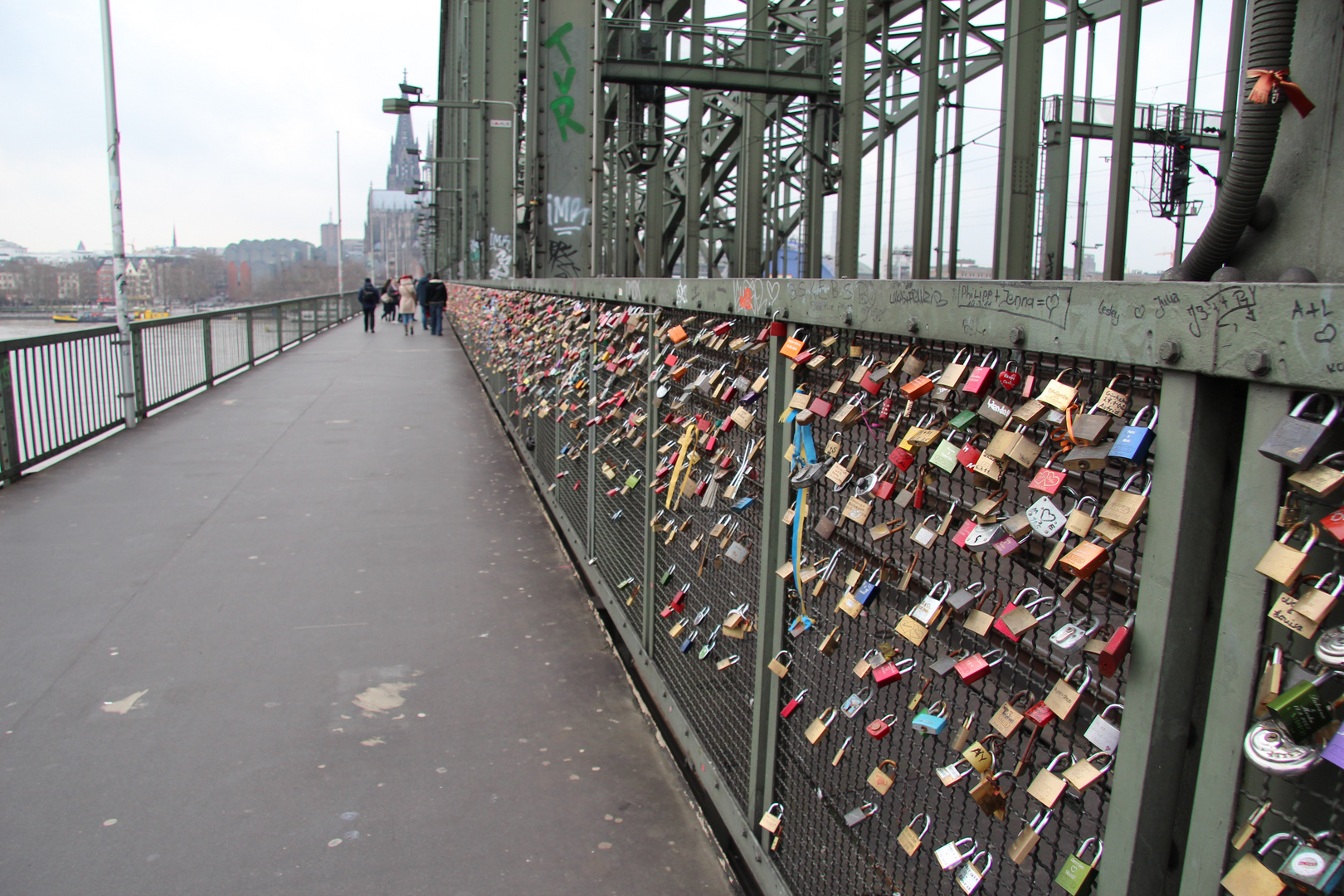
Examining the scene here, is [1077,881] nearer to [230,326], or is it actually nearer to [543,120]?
[543,120]

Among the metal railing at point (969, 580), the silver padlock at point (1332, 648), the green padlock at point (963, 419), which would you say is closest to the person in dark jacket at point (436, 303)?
the metal railing at point (969, 580)

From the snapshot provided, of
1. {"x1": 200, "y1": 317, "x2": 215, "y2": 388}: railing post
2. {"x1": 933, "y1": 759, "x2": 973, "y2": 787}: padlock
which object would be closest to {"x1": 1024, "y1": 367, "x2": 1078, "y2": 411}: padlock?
{"x1": 933, "y1": 759, "x2": 973, "y2": 787}: padlock

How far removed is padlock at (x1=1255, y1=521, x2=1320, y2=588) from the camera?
3.29 feet

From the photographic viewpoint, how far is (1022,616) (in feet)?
4.63

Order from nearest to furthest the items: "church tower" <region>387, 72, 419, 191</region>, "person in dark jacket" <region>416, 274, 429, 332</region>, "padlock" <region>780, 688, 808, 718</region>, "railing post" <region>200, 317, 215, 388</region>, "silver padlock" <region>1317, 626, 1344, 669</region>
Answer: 1. "silver padlock" <region>1317, 626, 1344, 669</region>
2. "padlock" <region>780, 688, 808, 718</region>
3. "railing post" <region>200, 317, 215, 388</region>
4. "person in dark jacket" <region>416, 274, 429, 332</region>
5. "church tower" <region>387, 72, 419, 191</region>

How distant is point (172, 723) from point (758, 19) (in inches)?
465

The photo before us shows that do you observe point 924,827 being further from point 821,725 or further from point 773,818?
point 773,818

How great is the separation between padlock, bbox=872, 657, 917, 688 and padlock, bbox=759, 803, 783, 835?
836 mm

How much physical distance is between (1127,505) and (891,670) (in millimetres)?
730

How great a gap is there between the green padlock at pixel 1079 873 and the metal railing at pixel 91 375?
877cm

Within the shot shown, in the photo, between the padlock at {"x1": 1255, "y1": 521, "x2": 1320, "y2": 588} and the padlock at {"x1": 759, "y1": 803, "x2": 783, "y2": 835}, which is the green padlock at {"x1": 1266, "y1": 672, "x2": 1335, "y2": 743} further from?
the padlock at {"x1": 759, "y1": 803, "x2": 783, "y2": 835}

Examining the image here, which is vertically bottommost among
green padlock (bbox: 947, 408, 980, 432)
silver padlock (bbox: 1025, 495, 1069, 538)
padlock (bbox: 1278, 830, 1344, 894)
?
padlock (bbox: 1278, 830, 1344, 894)

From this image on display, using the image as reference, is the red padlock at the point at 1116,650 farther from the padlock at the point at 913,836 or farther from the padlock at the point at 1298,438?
the padlock at the point at 913,836

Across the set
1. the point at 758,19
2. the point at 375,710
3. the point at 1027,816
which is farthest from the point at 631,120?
the point at 1027,816
